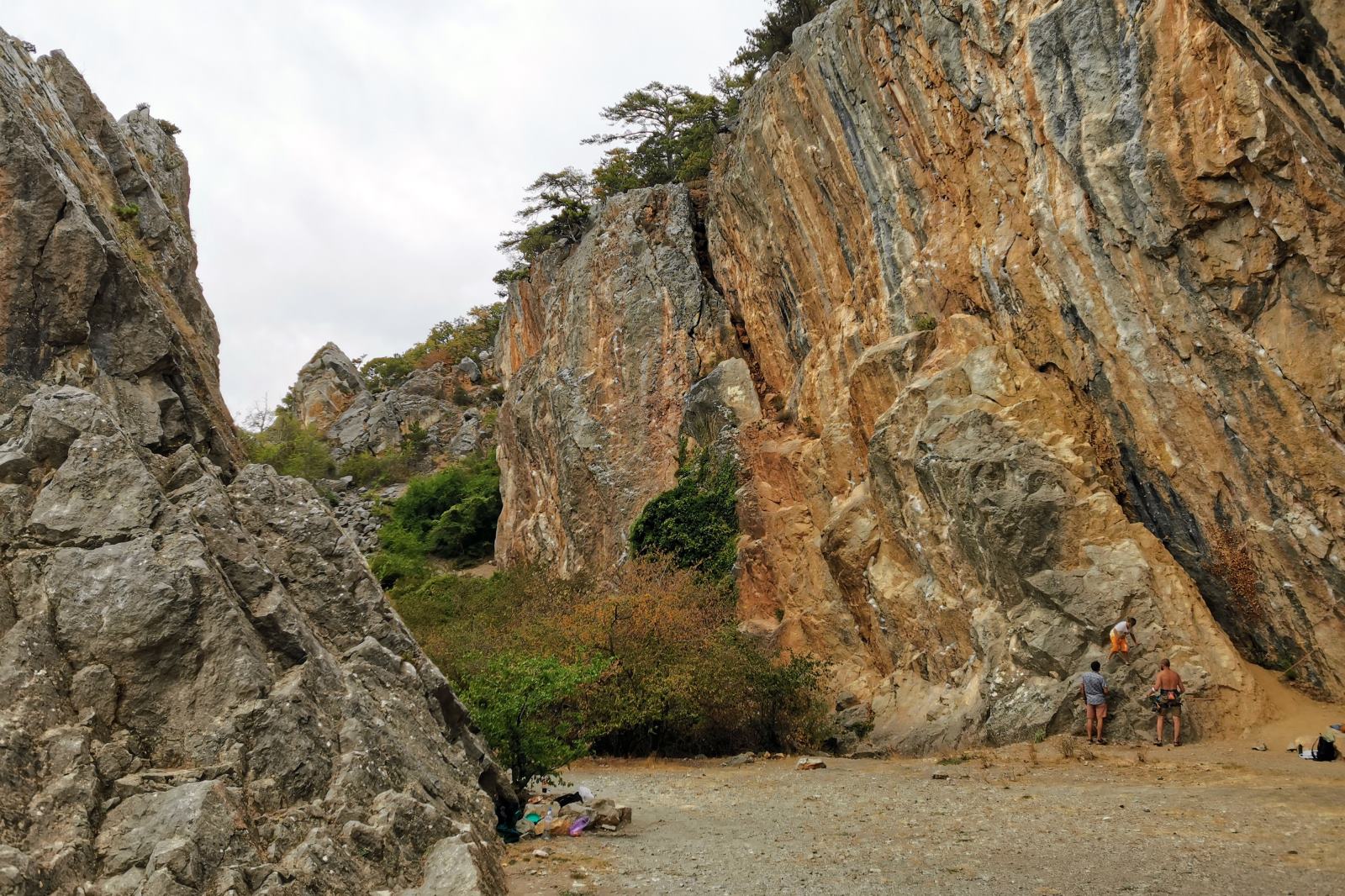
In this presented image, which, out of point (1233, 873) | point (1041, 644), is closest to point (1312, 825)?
point (1233, 873)

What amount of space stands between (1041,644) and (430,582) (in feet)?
81.3

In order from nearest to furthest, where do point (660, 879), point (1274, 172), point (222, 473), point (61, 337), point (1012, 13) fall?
point (660, 879), point (61, 337), point (222, 473), point (1274, 172), point (1012, 13)

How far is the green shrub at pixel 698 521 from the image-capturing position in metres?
27.5

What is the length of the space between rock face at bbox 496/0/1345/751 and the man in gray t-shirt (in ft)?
1.62

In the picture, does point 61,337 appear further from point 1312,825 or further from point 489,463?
point 489,463

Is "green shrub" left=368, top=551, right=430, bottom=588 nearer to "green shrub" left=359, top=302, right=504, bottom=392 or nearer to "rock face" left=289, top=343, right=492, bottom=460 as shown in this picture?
"rock face" left=289, top=343, right=492, bottom=460

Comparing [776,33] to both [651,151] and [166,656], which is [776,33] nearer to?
[651,151]

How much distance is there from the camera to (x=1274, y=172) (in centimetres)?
1314

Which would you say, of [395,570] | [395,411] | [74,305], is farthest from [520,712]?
[395,411]

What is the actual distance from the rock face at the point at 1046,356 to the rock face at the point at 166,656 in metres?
8.59

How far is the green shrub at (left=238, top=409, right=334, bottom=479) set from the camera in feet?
164

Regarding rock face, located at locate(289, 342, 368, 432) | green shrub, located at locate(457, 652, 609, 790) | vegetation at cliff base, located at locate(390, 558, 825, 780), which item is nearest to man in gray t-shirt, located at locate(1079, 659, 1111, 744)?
vegetation at cliff base, located at locate(390, 558, 825, 780)

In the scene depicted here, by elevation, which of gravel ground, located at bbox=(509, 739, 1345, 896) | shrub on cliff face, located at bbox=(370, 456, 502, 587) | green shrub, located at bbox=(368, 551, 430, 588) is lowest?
gravel ground, located at bbox=(509, 739, 1345, 896)

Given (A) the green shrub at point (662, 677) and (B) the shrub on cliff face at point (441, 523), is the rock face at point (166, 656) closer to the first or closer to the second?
(A) the green shrub at point (662, 677)
